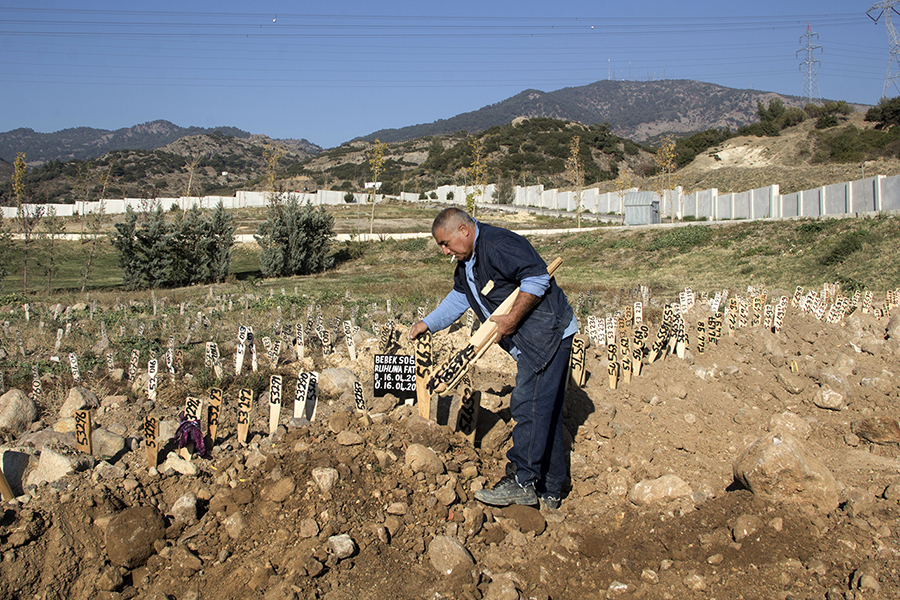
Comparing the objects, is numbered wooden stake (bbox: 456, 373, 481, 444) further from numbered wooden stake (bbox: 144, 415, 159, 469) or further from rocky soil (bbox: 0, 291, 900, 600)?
numbered wooden stake (bbox: 144, 415, 159, 469)

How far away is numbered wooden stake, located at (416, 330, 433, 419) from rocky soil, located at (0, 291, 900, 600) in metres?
0.14

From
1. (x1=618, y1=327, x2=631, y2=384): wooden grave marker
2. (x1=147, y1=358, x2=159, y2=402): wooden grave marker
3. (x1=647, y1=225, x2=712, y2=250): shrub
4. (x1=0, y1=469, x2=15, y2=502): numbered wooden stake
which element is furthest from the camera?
(x1=647, y1=225, x2=712, y2=250): shrub

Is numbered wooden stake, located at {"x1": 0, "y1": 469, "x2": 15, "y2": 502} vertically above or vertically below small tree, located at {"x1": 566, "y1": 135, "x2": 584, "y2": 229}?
below

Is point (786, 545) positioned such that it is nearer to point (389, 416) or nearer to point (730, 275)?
point (389, 416)

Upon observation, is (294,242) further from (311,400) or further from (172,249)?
(311,400)

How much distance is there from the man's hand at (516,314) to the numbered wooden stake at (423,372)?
1.03m

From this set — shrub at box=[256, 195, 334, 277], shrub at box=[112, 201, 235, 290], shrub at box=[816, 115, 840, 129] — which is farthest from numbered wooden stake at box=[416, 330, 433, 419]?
shrub at box=[816, 115, 840, 129]

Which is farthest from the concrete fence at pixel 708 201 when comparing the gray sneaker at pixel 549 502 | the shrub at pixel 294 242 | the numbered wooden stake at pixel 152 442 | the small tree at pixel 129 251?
the gray sneaker at pixel 549 502

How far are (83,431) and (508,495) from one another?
106 inches

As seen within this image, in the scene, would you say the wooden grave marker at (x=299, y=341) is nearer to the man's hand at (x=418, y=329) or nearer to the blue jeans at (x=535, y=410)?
the man's hand at (x=418, y=329)

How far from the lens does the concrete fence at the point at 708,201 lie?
2441cm

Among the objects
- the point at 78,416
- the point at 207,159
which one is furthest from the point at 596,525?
the point at 207,159

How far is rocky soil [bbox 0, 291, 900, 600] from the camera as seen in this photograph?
3100 millimetres

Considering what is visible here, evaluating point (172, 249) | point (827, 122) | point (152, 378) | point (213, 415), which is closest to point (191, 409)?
point (213, 415)
